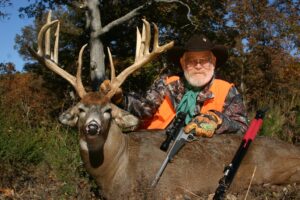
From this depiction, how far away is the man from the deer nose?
1.33 metres

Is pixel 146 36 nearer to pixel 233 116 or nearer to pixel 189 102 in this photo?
pixel 189 102

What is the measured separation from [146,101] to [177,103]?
0.37 m

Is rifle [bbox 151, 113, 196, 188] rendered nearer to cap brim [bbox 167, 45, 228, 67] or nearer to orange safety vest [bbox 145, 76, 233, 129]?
orange safety vest [bbox 145, 76, 233, 129]

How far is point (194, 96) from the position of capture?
18.7ft

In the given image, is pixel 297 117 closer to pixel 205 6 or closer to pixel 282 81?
pixel 205 6

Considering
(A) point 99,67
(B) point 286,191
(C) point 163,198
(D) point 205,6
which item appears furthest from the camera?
(D) point 205,6

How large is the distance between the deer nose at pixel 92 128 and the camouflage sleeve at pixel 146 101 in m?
1.41

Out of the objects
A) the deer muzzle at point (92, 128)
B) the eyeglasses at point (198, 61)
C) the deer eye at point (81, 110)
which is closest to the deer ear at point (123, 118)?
the deer eye at point (81, 110)

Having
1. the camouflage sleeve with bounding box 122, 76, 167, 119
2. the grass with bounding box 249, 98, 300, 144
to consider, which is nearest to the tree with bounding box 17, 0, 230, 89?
the grass with bounding box 249, 98, 300, 144

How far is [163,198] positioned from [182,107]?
55.7 inches

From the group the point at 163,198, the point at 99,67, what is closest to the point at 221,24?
the point at 99,67

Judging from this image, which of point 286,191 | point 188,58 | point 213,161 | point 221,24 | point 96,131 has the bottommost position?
point 286,191

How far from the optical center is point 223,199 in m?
4.26

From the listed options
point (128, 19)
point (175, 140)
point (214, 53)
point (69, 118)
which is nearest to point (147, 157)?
point (175, 140)
